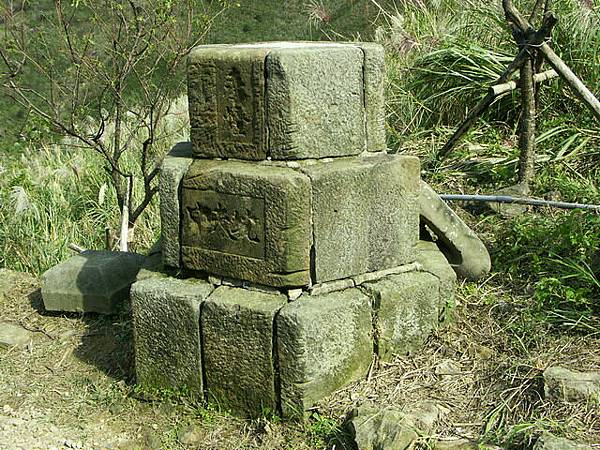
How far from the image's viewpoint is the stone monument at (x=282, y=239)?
390 cm

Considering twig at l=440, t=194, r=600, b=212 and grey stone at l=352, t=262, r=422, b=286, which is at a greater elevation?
twig at l=440, t=194, r=600, b=212

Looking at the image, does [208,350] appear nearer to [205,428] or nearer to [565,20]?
[205,428]

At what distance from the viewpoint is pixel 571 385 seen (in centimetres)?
373

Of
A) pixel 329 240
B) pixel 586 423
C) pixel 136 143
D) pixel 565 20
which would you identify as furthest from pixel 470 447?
pixel 136 143

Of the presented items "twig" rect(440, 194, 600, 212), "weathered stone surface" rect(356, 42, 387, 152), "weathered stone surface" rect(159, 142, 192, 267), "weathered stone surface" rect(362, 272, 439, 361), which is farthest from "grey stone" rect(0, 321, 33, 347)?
"twig" rect(440, 194, 600, 212)

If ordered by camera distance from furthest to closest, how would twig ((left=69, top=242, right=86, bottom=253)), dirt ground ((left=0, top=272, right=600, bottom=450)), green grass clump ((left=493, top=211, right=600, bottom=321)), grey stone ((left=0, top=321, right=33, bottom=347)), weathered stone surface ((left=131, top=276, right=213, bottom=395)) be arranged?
twig ((left=69, top=242, right=86, bottom=253)) → grey stone ((left=0, top=321, right=33, bottom=347)) → green grass clump ((left=493, top=211, right=600, bottom=321)) → weathered stone surface ((left=131, top=276, right=213, bottom=395)) → dirt ground ((left=0, top=272, right=600, bottom=450))

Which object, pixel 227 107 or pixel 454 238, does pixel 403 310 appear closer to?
pixel 454 238

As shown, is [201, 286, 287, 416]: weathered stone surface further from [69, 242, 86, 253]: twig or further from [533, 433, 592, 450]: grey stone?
[69, 242, 86, 253]: twig

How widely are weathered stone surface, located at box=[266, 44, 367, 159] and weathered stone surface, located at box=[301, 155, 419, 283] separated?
0.12 metres

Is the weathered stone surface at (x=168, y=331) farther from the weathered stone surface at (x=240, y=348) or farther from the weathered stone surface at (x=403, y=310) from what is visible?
the weathered stone surface at (x=403, y=310)

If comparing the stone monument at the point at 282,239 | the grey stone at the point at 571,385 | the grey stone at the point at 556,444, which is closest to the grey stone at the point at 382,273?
the stone monument at the point at 282,239

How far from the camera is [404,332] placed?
428 cm

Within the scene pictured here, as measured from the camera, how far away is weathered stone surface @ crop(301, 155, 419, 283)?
3.98 metres

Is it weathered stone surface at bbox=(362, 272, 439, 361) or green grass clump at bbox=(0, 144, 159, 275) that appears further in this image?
green grass clump at bbox=(0, 144, 159, 275)
